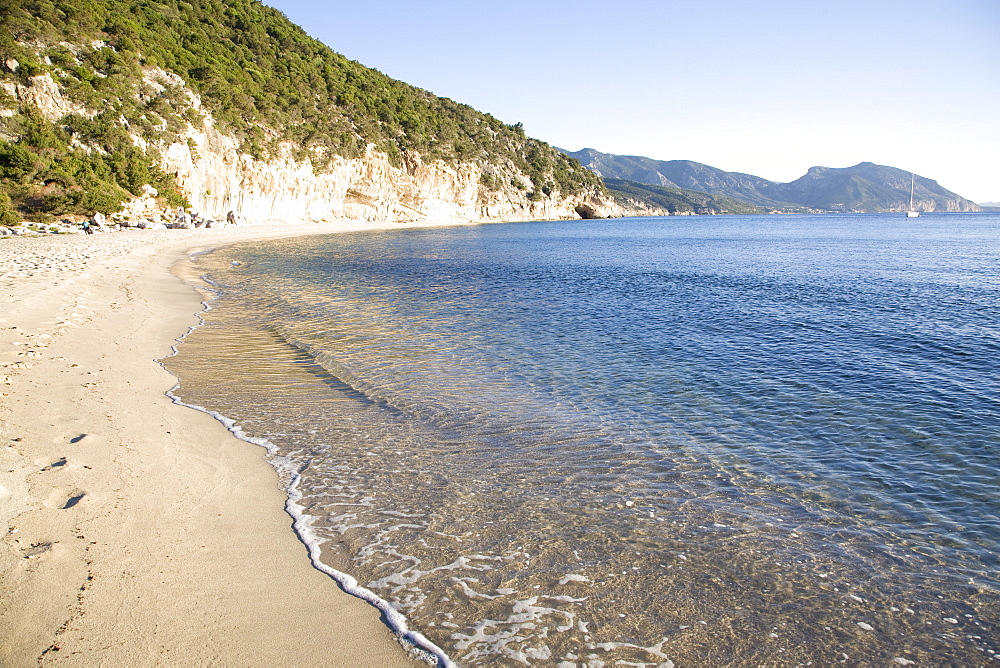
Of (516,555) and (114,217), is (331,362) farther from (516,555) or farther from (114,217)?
(114,217)

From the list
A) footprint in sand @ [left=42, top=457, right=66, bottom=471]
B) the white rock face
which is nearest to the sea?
footprint in sand @ [left=42, top=457, right=66, bottom=471]

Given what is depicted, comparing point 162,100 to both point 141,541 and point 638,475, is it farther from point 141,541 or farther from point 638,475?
point 638,475

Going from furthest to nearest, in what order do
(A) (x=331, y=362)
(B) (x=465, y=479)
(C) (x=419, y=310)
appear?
1. (C) (x=419, y=310)
2. (A) (x=331, y=362)
3. (B) (x=465, y=479)

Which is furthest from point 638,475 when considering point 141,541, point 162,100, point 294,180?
point 294,180

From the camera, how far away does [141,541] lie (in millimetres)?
4230

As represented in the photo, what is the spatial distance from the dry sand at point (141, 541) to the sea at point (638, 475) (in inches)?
13.1

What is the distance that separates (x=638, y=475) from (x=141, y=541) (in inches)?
179

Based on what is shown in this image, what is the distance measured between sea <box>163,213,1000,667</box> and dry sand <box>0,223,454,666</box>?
0.33 meters

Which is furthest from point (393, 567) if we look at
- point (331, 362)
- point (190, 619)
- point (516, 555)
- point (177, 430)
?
point (331, 362)

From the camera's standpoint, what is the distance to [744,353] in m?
11.5

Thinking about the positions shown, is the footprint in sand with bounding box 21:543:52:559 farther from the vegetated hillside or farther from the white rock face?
the white rock face

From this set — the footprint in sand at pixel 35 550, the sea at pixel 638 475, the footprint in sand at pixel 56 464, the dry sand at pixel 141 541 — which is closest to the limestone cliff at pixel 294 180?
the sea at pixel 638 475

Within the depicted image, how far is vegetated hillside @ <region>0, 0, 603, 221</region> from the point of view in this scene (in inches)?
1368

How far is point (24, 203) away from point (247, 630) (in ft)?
135
